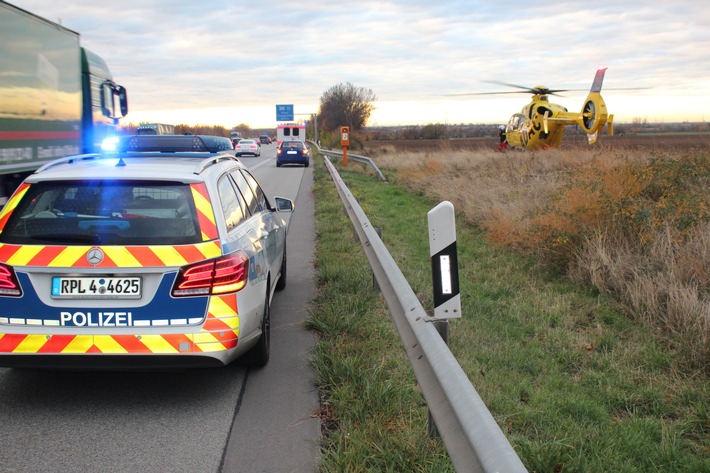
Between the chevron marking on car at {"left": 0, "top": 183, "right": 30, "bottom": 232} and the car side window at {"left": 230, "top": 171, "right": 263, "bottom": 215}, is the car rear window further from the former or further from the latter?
the car side window at {"left": 230, "top": 171, "right": 263, "bottom": 215}

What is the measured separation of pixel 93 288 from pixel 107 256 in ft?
0.69

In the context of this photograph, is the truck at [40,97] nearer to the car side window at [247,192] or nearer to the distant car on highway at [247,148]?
the car side window at [247,192]

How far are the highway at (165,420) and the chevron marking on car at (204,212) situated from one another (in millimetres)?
1127

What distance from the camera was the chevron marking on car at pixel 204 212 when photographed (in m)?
4.37

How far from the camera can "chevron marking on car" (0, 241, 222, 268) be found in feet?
13.5

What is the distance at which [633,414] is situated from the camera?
13.4 ft

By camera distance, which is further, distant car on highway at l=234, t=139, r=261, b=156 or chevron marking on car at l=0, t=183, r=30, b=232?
distant car on highway at l=234, t=139, r=261, b=156

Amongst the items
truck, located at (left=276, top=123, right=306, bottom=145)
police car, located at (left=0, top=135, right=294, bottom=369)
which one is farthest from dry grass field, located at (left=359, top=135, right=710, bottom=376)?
truck, located at (left=276, top=123, right=306, bottom=145)

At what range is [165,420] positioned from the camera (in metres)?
4.18

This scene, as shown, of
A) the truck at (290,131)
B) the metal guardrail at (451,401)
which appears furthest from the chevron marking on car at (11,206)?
the truck at (290,131)

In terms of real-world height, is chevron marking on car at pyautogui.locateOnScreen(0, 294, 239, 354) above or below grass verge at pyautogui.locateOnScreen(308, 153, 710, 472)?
above

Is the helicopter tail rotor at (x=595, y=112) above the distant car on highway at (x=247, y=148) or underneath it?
above

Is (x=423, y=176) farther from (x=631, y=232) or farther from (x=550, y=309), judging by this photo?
(x=550, y=309)

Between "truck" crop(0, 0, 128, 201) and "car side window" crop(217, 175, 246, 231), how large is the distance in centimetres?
448
